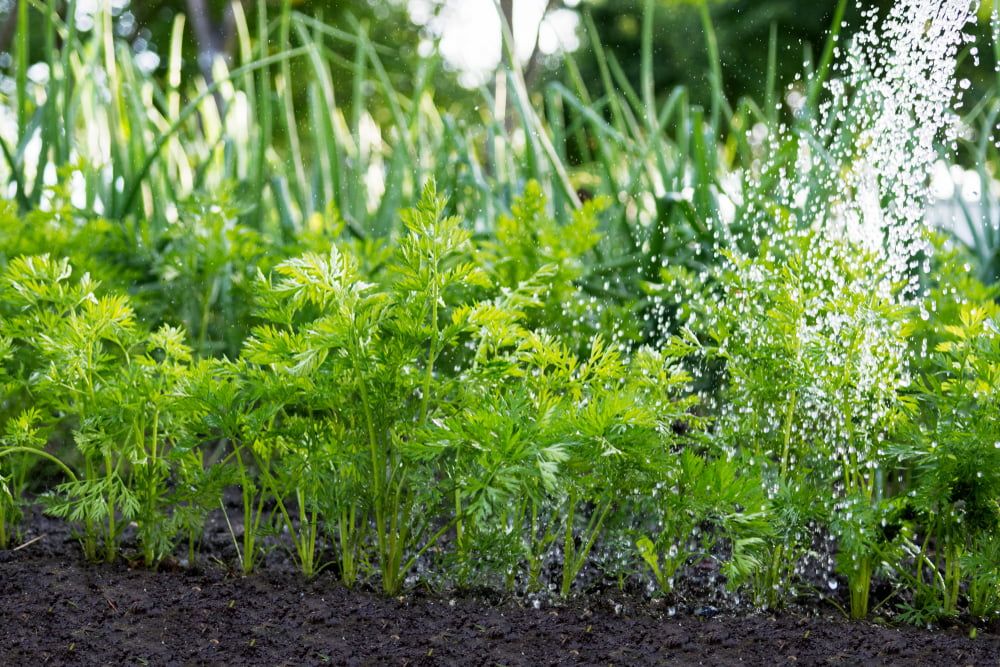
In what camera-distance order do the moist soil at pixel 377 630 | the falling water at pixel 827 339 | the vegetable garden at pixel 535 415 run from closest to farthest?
the moist soil at pixel 377 630
the vegetable garden at pixel 535 415
the falling water at pixel 827 339

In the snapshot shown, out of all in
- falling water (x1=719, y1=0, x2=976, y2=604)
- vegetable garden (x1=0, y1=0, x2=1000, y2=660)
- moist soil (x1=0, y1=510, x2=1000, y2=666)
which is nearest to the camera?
moist soil (x1=0, y1=510, x2=1000, y2=666)

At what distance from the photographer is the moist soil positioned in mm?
Result: 1510

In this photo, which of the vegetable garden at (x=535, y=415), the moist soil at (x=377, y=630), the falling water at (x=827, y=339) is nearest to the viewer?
the moist soil at (x=377, y=630)

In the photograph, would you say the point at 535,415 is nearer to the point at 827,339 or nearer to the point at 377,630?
the point at 377,630

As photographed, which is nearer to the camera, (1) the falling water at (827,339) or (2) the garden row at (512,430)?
(2) the garden row at (512,430)

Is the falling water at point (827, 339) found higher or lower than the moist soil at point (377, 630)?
higher

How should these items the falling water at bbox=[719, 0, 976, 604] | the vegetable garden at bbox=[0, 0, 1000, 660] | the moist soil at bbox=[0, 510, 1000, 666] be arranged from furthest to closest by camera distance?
1. the falling water at bbox=[719, 0, 976, 604]
2. the vegetable garden at bbox=[0, 0, 1000, 660]
3. the moist soil at bbox=[0, 510, 1000, 666]

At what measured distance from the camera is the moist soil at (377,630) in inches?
59.4

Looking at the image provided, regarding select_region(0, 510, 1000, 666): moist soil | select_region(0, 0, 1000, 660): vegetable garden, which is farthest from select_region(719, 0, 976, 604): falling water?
select_region(0, 510, 1000, 666): moist soil

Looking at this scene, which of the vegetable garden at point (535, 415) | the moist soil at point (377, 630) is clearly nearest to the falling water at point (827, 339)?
the vegetable garden at point (535, 415)

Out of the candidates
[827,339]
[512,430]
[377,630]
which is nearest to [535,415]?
[512,430]

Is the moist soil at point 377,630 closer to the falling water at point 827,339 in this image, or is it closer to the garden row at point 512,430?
the garden row at point 512,430

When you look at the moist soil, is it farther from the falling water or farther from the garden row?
the falling water

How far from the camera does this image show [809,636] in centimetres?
165
